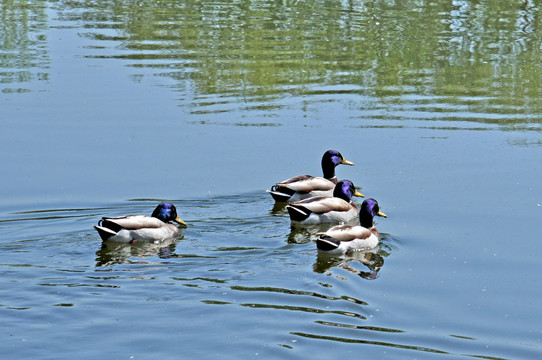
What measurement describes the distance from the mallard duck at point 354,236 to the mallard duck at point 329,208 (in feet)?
2.43

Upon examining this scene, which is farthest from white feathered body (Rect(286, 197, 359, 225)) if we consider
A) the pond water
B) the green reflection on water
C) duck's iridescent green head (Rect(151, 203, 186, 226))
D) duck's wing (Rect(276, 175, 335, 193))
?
the green reflection on water

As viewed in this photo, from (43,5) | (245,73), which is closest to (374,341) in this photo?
(245,73)

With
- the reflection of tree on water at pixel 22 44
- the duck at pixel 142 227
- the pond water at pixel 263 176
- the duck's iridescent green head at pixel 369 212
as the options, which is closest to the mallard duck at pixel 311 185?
the pond water at pixel 263 176

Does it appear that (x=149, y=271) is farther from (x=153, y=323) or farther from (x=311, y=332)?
(x=311, y=332)

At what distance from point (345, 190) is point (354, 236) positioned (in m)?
1.80

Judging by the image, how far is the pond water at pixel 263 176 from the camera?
367 inches

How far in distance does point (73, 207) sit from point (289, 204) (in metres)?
2.78

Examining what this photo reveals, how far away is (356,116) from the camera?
1697 cm

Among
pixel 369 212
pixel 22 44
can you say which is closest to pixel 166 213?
pixel 369 212

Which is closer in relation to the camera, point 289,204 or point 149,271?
point 149,271

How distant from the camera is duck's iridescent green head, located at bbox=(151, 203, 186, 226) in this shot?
12.3 metres

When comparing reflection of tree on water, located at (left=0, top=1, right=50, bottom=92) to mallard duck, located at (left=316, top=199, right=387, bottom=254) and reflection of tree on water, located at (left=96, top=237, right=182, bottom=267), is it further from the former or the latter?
mallard duck, located at (left=316, top=199, right=387, bottom=254)

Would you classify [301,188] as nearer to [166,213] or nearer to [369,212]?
[369,212]

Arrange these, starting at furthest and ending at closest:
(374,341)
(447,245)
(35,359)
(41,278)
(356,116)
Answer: (356,116)
(447,245)
(41,278)
(374,341)
(35,359)
